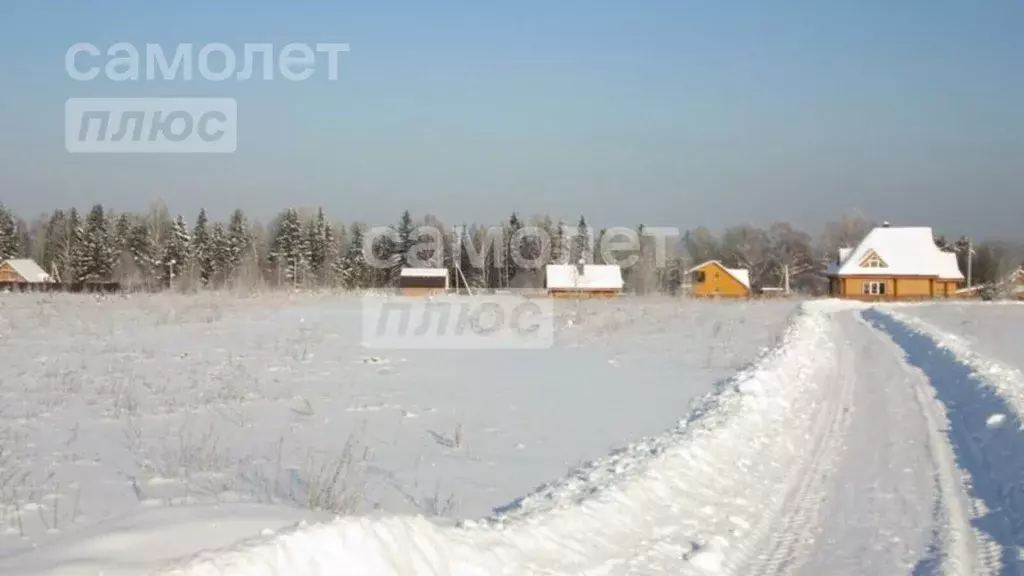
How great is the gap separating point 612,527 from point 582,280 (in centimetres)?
7042

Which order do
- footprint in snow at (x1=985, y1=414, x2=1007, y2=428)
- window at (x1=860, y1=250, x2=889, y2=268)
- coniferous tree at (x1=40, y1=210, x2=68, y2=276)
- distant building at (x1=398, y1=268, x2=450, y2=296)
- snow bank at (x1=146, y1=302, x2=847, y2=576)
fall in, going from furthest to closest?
1. coniferous tree at (x1=40, y1=210, x2=68, y2=276)
2. window at (x1=860, y1=250, x2=889, y2=268)
3. distant building at (x1=398, y1=268, x2=450, y2=296)
4. footprint in snow at (x1=985, y1=414, x2=1007, y2=428)
5. snow bank at (x1=146, y1=302, x2=847, y2=576)

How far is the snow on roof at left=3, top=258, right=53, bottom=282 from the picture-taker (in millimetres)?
78250

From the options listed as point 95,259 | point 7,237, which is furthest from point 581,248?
point 7,237

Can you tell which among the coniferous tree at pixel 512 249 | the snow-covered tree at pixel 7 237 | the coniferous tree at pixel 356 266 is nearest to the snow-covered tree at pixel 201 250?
the coniferous tree at pixel 356 266

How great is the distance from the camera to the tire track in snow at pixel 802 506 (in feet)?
19.0

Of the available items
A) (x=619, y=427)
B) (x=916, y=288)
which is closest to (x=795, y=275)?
(x=916, y=288)

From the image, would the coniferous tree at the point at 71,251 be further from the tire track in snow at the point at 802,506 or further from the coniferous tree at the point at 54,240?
the tire track in snow at the point at 802,506

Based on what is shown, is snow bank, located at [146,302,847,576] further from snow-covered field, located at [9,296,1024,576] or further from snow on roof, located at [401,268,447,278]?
snow on roof, located at [401,268,447,278]

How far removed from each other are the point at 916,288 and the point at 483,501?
247 feet

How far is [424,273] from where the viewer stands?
70688mm

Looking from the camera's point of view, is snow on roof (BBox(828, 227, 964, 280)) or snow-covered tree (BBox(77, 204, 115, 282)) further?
snow-covered tree (BBox(77, 204, 115, 282))

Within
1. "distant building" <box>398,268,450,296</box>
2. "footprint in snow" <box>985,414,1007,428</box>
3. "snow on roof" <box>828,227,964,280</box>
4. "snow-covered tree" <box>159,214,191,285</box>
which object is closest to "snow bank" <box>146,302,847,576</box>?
"footprint in snow" <box>985,414,1007,428</box>

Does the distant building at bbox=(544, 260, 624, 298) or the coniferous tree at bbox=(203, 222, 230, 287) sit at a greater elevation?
the coniferous tree at bbox=(203, 222, 230, 287)

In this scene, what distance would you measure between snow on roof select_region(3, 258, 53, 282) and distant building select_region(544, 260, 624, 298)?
49439 mm
